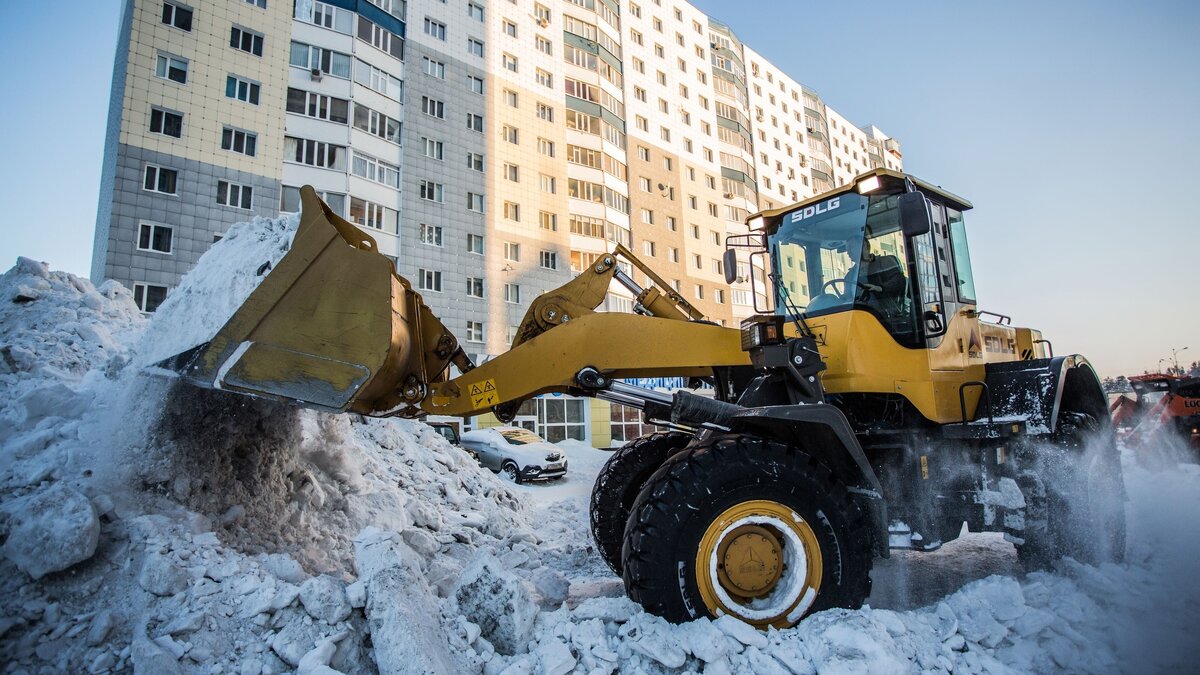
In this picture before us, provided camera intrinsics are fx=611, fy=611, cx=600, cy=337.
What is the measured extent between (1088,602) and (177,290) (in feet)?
23.0

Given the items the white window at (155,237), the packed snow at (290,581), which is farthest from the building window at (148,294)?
the packed snow at (290,581)

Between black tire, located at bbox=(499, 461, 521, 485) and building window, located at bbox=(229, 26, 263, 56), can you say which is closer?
black tire, located at bbox=(499, 461, 521, 485)

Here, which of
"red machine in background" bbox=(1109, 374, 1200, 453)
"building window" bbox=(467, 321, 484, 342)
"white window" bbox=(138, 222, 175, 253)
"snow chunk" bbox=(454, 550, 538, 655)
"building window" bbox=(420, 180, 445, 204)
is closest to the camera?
"snow chunk" bbox=(454, 550, 538, 655)

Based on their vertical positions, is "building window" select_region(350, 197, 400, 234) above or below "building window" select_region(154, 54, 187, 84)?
below

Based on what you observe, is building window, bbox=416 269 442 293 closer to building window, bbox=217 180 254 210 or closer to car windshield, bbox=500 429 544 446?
building window, bbox=217 180 254 210

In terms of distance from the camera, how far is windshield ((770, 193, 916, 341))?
504 cm

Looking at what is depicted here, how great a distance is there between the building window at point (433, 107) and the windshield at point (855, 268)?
2668 cm

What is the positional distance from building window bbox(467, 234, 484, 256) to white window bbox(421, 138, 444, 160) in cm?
393

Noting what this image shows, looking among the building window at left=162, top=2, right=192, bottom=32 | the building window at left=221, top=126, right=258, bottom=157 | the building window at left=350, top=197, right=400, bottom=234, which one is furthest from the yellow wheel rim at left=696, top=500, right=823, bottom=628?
the building window at left=162, top=2, right=192, bottom=32

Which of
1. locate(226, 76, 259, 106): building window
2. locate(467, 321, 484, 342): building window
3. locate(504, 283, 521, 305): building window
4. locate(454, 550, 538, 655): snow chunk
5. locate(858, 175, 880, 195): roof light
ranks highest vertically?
locate(226, 76, 259, 106): building window

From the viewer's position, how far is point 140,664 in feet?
9.77

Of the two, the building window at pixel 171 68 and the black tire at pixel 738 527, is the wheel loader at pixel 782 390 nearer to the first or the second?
the black tire at pixel 738 527

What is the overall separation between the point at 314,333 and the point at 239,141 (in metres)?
22.5

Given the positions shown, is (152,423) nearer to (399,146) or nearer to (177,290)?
(177,290)
